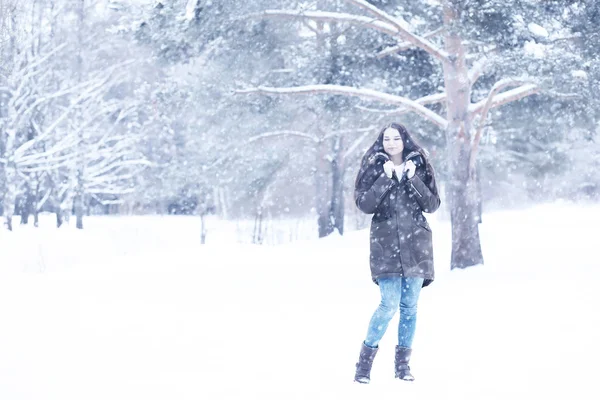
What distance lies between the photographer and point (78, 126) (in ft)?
92.2

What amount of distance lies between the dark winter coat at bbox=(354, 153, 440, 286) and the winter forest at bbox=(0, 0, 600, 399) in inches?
32.7

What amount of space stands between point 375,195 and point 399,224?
0.25 meters

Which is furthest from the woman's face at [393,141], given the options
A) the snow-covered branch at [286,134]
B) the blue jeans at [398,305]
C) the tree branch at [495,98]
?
the snow-covered branch at [286,134]

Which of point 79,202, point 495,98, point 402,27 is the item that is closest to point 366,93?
point 402,27

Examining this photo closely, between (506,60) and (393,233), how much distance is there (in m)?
6.89

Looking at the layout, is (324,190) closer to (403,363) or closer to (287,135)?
(287,135)

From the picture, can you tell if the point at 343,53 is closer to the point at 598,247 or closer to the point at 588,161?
the point at 598,247

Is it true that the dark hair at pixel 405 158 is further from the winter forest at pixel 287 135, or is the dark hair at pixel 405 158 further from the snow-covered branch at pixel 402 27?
the snow-covered branch at pixel 402 27

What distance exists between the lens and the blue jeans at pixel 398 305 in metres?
5.01

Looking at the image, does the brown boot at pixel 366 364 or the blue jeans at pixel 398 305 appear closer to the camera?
the blue jeans at pixel 398 305

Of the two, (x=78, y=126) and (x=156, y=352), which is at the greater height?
(x=78, y=126)

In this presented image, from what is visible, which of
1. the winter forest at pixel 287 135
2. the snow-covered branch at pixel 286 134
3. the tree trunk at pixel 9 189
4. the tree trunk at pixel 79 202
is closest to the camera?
the winter forest at pixel 287 135

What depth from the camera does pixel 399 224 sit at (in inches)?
197

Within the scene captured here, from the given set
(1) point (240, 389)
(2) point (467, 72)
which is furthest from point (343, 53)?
(1) point (240, 389)
